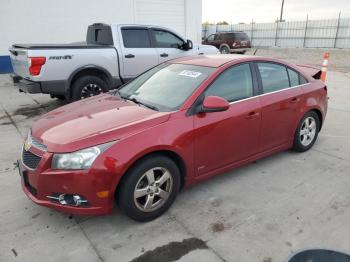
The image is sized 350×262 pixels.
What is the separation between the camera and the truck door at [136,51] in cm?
796

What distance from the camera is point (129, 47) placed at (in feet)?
26.4

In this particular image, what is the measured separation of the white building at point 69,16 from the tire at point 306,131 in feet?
37.4

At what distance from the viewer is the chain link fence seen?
88.3ft

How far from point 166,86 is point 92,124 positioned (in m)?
1.09

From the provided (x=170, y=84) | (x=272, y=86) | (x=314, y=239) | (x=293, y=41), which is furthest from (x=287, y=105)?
(x=293, y=41)

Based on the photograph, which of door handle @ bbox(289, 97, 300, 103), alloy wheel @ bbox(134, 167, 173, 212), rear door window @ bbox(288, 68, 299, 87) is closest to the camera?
alloy wheel @ bbox(134, 167, 173, 212)

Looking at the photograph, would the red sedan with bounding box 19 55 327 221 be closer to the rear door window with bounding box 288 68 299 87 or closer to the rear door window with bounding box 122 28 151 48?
the rear door window with bounding box 288 68 299 87

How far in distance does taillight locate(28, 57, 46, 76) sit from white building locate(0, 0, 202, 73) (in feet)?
23.6

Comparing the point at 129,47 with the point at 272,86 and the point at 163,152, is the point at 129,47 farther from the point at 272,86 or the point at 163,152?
the point at 163,152

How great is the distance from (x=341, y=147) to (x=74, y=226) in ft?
13.8

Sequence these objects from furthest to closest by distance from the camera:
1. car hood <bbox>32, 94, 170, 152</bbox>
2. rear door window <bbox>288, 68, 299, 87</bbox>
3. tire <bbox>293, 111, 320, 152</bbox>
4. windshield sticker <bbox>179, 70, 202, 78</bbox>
Answer: tire <bbox>293, 111, 320, 152</bbox> < rear door window <bbox>288, 68, 299, 87</bbox> < windshield sticker <bbox>179, 70, 202, 78</bbox> < car hood <bbox>32, 94, 170, 152</bbox>

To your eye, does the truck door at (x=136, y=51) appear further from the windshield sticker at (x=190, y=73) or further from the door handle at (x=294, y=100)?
the door handle at (x=294, y=100)

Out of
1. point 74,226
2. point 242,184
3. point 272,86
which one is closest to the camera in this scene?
point 74,226

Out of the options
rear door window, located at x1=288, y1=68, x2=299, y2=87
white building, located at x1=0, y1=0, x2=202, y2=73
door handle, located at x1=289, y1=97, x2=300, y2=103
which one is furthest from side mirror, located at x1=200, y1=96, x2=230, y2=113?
white building, located at x1=0, y1=0, x2=202, y2=73
